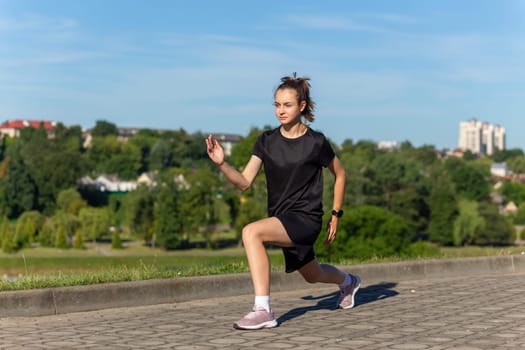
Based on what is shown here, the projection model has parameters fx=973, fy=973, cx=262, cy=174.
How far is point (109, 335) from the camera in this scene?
24.0 ft

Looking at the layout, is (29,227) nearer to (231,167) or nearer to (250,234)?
→ (231,167)

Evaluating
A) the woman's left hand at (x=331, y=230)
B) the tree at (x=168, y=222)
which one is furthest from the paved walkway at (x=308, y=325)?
the tree at (x=168, y=222)

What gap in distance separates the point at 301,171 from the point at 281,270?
3.24 m

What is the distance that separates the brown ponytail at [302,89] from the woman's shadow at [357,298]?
1.74 metres

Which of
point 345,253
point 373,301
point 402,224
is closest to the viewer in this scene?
point 373,301

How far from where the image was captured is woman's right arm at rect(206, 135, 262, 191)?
7305mm

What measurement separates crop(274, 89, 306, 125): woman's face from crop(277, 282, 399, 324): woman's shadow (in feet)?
5.56

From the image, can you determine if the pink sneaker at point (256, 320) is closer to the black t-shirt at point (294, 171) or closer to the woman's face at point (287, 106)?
the black t-shirt at point (294, 171)

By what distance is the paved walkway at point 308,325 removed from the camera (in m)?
6.87

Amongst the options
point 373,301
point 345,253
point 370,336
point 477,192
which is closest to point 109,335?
point 370,336

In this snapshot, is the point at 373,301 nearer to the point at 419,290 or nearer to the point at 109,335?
the point at 419,290

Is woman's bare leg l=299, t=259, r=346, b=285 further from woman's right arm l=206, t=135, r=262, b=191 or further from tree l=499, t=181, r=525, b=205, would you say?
tree l=499, t=181, r=525, b=205

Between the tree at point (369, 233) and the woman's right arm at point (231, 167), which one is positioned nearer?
the woman's right arm at point (231, 167)

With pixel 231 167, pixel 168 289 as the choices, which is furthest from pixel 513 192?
pixel 231 167
